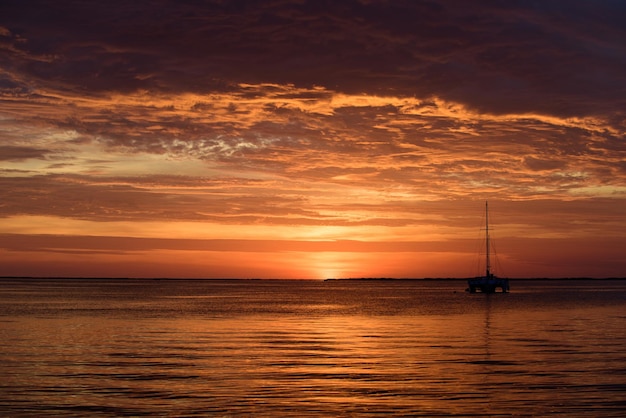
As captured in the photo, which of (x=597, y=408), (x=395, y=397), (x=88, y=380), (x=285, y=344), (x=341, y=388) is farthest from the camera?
(x=285, y=344)

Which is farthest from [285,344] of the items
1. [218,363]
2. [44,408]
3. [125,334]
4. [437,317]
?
[437,317]

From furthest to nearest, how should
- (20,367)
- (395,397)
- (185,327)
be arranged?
(185,327) → (20,367) → (395,397)

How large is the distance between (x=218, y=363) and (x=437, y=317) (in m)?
43.3

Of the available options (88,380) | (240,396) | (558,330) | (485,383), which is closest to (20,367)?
(88,380)

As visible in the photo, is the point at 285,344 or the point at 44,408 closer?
the point at 44,408

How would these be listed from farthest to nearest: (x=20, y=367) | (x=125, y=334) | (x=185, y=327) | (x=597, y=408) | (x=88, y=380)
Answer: (x=185, y=327), (x=125, y=334), (x=20, y=367), (x=88, y=380), (x=597, y=408)

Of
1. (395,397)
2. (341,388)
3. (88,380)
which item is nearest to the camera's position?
(395,397)

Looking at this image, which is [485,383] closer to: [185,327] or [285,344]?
[285,344]

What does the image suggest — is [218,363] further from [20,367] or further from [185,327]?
[185,327]

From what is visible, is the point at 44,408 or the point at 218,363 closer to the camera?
the point at 44,408

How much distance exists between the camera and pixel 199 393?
28.4 meters

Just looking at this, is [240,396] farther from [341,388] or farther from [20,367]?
[20,367]

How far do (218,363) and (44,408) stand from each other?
12569 millimetres

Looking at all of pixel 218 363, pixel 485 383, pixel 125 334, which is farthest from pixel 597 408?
pixel 125 334
